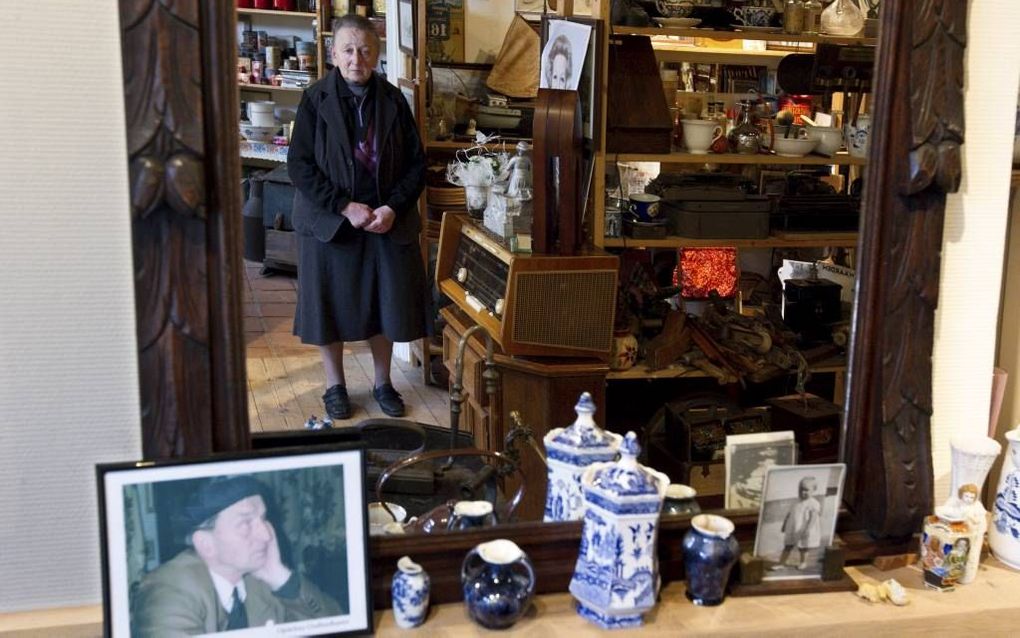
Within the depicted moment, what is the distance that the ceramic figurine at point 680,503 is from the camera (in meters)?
1.27

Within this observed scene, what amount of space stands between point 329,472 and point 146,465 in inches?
7.6

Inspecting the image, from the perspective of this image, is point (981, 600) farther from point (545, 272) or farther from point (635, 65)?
point (635, 65)

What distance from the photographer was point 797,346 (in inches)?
62.7

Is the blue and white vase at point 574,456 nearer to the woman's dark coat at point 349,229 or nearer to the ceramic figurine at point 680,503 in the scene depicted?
the ceramic figurine at point 680,503

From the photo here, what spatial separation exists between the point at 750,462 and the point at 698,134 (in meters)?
0.80

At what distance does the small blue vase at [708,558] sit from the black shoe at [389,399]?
48cm

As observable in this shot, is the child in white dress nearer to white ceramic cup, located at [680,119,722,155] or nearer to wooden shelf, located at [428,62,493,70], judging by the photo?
white ceramic cup, located at [680,119,722,155]

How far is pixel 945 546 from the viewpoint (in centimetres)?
127

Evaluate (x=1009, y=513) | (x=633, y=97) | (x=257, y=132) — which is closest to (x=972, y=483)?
(x=1009, y=513)

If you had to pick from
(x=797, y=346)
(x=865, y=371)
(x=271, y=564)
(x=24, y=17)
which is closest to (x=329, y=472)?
(x=271, y=564)

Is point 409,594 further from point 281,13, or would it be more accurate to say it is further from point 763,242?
point 763,242

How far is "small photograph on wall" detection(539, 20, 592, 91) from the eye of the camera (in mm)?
2049

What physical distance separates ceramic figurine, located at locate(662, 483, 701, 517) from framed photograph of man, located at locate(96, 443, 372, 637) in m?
0.38

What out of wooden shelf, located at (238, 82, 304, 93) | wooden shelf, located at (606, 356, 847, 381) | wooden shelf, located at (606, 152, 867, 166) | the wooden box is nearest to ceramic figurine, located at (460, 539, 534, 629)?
wooden shelf, located at (606, 356, 847, 381)
